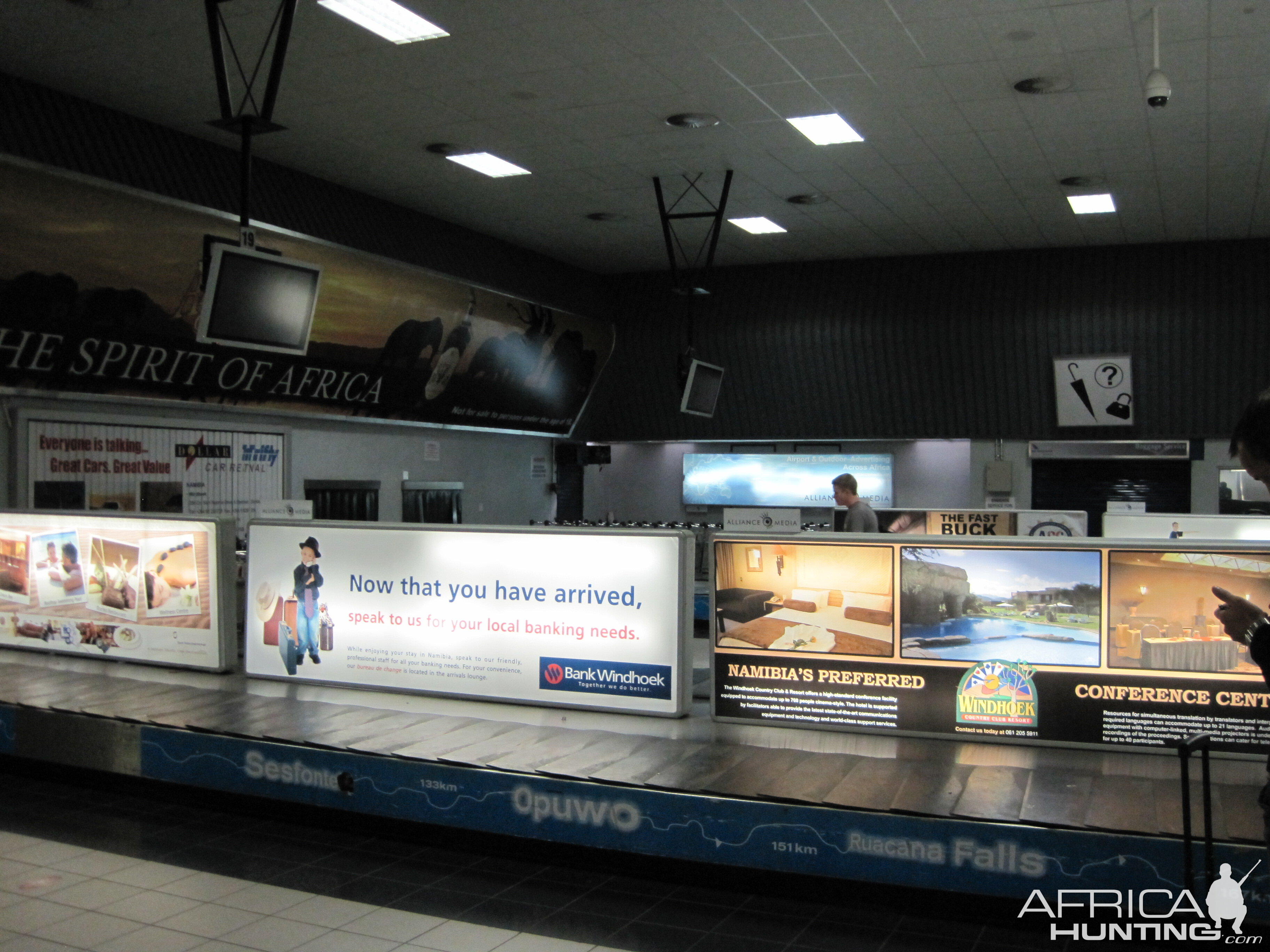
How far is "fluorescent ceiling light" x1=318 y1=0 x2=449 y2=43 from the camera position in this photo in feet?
19.1

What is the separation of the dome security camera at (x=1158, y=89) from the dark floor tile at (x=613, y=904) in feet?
15.7

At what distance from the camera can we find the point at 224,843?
183 inches

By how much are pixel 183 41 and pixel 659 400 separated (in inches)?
348

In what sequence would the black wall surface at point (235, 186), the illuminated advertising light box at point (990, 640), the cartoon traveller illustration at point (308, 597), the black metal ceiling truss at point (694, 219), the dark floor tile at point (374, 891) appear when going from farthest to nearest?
the black metal ceiling truss at point (694, 219), the black wall surface at point (235, 186), the cartoon traveller illustration at point (308, 597), the dark floor tile at point (374, 891), the illuminated advertising light box at point (990, 640)

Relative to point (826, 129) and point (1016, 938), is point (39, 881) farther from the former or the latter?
point (826, 129)

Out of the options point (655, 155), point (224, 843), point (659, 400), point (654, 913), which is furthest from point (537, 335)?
point (654, 913)

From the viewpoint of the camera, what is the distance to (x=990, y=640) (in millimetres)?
4043

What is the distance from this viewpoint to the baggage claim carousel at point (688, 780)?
3246 mm

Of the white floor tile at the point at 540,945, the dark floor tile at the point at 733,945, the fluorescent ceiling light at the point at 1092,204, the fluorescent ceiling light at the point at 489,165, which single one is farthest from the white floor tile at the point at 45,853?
the fluorescent ceiling light at the point at 1092,204

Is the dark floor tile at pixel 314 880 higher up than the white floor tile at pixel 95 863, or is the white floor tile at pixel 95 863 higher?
the white floor tile at pixel 95 863

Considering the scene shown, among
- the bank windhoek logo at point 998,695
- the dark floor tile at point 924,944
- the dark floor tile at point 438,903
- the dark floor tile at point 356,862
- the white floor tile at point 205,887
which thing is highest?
the bank windhoek logo at point 998,695

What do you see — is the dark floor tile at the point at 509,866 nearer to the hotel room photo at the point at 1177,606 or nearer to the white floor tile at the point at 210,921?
the white floor tile at the point at 210,921

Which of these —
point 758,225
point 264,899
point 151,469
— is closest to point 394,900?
point 264,899

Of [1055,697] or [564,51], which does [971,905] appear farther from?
[564,51]
